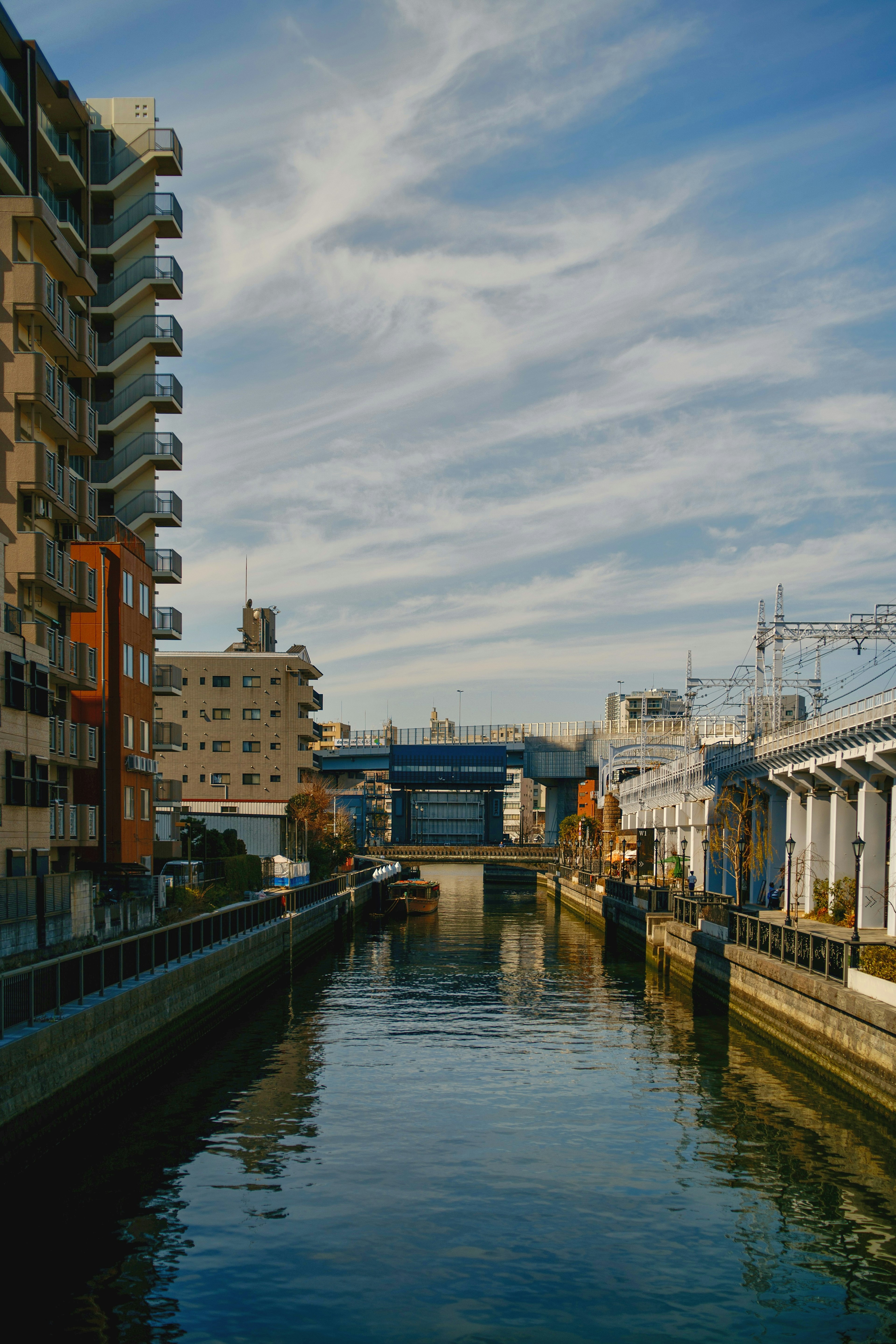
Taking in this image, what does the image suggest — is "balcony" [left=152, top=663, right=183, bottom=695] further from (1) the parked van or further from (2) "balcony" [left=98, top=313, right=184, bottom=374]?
(2) "balcony" [left=98, top=313, right=184, bottom=374]

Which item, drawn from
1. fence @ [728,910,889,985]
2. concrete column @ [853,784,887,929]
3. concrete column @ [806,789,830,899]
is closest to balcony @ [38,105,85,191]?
fence @ [728,910,889,985]

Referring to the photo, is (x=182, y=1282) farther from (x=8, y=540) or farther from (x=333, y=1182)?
(x=8, y=540)

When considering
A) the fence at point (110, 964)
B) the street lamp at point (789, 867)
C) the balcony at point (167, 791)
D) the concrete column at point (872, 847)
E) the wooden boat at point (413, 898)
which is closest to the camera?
the fence at point (110, 964)

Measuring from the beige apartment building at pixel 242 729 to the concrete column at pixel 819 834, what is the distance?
68419 mm

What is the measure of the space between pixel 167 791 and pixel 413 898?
38.8 meters

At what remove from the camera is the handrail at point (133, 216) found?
6119 cm

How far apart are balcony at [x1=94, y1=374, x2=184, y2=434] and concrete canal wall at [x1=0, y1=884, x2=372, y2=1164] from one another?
27.9 metres

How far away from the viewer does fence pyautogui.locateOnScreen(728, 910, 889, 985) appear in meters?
29.6

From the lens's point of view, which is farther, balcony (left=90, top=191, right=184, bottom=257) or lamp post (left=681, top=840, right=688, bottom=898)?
lamp post (left=681, top=840, right=688, bottom=898)

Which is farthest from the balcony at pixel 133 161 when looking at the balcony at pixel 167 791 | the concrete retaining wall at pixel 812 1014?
the concrete retaining wall at pixel 812 1014

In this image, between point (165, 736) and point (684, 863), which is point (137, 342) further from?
point (684, 863)

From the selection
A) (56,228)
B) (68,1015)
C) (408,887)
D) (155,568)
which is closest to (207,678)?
(408,887)

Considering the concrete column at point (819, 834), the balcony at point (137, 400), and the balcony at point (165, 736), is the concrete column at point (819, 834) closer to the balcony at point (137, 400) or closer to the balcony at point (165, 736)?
the balcony at point (165, 736)

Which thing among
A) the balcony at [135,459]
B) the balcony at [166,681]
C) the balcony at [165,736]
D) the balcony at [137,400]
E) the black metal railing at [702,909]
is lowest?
the black metal railing at [702,909]
